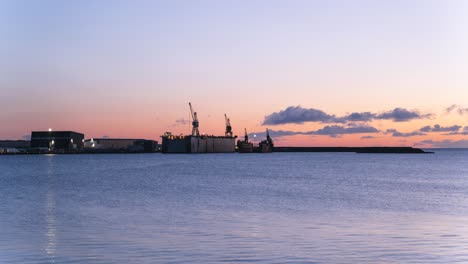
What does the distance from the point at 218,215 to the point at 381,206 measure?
14.8 m

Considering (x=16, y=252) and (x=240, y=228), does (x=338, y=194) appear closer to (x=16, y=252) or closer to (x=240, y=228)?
(x=240, y=228)

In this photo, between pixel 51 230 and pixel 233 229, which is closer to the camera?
pixel 233 229

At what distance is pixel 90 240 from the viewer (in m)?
25.9

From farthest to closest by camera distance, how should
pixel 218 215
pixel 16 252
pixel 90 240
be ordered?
pixel 218 215 → pixel 90 240 → pixel 16 252

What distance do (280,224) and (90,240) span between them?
11.0 m

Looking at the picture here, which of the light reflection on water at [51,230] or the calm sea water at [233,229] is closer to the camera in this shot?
the calm sea water at [233,229]

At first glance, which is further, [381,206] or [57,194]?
[57,194]

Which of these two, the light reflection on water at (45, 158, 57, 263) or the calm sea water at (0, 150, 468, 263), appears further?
the light reflection on water at (45, 158, 57, 263)

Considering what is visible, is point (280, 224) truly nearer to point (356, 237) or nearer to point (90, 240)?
point (356, 237)

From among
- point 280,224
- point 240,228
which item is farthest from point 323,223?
point 240,228

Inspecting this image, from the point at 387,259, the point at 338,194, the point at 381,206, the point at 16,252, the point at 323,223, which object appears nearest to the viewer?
the point at 387,259

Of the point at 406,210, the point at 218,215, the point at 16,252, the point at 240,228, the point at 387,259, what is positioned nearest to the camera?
the point at 387,259

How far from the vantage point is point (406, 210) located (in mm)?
41438

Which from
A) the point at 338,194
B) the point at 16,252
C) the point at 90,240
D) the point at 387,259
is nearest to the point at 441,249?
Result: the point at 387,259
